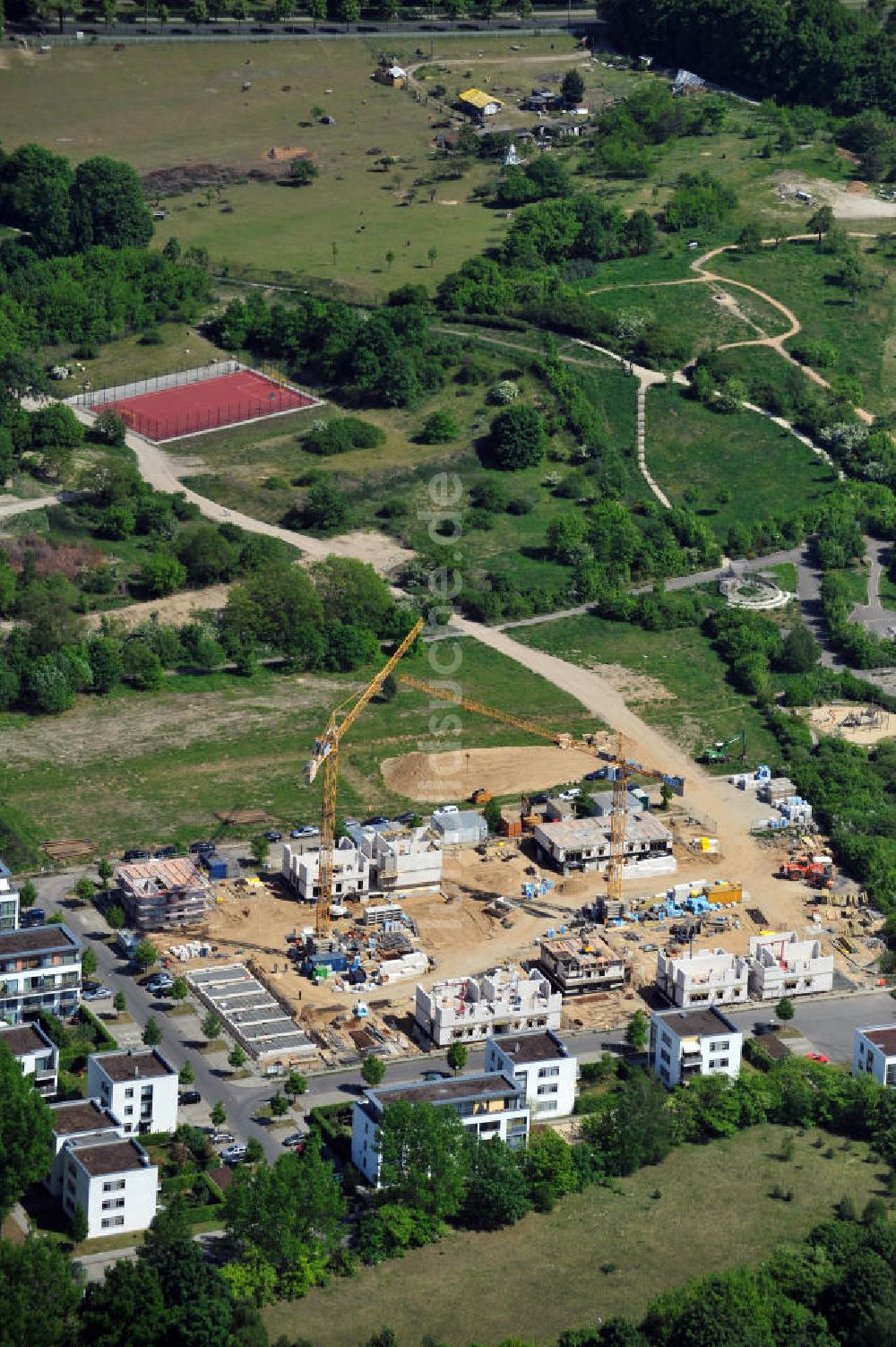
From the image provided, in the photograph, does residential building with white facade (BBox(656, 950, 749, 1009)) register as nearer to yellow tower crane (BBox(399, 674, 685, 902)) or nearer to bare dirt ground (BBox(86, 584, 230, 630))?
yellow tower crane (BBox(399, 674, 685, 902))

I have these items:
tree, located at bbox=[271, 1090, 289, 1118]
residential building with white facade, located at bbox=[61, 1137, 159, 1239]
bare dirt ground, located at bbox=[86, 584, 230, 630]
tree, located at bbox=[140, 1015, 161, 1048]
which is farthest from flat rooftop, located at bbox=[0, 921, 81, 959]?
bare dirt ground, located at bbox=[86, 584, 230, 630]

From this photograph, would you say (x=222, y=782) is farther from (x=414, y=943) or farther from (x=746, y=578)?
(x=746, y=578)

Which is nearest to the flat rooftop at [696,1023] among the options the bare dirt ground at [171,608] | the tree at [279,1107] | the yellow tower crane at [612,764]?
the yellow tower crane at [612,764]

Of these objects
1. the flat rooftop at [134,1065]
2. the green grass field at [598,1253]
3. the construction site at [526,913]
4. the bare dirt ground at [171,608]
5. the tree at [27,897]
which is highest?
the bare dirt ground at [171,608]

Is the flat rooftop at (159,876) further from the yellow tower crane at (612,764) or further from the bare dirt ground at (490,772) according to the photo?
the yellow tower crane at (612,764)

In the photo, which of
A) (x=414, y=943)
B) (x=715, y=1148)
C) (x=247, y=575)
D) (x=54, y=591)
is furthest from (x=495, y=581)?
(x=715, y=1148)
